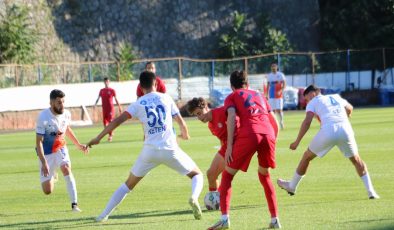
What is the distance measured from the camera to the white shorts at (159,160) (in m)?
11.5

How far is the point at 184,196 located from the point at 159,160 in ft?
10.6

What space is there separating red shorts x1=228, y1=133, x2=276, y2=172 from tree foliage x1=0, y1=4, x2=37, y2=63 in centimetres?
3497

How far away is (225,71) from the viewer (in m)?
49.5

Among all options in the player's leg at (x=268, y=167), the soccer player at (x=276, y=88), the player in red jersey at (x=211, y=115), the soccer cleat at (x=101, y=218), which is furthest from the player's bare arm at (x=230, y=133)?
the soccer player at (x=276, y=88)

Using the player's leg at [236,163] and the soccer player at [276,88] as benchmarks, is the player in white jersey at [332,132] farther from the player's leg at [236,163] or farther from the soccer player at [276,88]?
the soccer player at [276,88]

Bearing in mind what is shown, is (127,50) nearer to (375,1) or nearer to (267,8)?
(267,8)

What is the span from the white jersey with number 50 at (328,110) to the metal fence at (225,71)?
29206mm

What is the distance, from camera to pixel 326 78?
53.0 metres

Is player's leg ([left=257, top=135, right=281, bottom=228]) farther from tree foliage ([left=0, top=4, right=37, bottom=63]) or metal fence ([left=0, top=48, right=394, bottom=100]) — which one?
tree foliage ([left=0, top=4, right=37, bottom=63])

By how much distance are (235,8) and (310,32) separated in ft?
18.3

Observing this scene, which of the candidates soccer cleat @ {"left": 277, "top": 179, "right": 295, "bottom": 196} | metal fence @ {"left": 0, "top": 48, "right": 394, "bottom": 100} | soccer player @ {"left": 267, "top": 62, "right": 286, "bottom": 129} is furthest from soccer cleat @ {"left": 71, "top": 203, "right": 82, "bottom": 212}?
metal fence @ {"left": 0, "top": 48, "right": 394, "bottom": 100}

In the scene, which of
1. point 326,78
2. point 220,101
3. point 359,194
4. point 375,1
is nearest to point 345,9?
point 375,1

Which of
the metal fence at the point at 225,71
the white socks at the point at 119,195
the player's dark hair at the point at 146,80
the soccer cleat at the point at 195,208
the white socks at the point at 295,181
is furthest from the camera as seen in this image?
the metal fence at the point at 225,71

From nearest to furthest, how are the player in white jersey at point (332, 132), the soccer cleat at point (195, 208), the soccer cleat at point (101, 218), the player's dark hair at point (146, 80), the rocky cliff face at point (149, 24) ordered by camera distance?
the soccer cleat at point (195, 208) → the player's dark hair at point (146, 80) → the soccer cleat at point (101, 218) → the player in white jersey at point (332, 132) → the rocky cliff face at point (149, 24)
